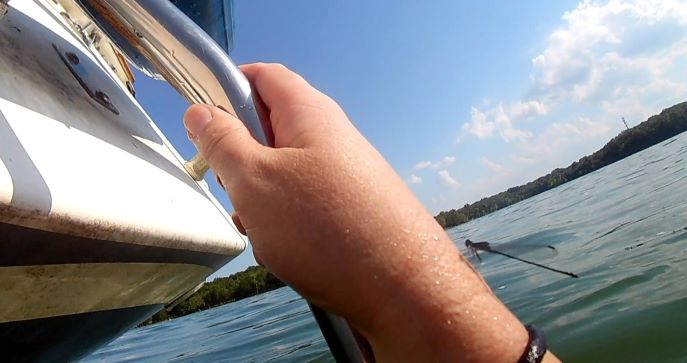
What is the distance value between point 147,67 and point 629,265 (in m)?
6.13

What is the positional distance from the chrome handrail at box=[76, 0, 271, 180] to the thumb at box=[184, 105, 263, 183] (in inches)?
1.0

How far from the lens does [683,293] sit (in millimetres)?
4359

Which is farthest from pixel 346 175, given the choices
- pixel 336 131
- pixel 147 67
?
pixel 147 67

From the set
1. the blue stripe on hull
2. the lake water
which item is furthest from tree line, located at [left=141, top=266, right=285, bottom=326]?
the blue stripe on hull

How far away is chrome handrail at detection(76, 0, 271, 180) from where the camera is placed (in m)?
0.79

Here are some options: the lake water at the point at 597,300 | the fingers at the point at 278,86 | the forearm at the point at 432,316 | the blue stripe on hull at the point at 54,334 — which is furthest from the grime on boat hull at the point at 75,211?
the lake water at the point at 597,300

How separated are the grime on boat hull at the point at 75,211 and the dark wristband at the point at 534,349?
0.70 metres

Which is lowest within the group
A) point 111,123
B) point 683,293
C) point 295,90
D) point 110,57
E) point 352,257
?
point 683,293

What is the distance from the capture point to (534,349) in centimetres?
58

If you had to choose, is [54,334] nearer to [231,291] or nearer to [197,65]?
[197,65]

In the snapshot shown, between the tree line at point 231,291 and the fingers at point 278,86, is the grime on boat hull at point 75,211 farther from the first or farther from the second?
the tree line at point 231,291

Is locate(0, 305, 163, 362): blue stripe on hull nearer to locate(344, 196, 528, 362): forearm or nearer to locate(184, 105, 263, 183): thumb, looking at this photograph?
locate(184, 105, 263, 183): thumb

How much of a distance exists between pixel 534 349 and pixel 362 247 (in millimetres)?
242

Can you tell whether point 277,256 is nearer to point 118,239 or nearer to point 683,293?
point 118,239
